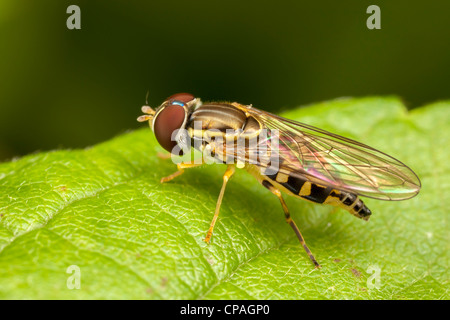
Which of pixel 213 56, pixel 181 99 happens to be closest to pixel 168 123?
pixel 181 99

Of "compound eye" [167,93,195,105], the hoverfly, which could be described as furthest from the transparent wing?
"compound eye" [167,93,195,105]

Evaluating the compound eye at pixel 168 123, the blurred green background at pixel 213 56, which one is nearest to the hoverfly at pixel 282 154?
the compound eye at pixel 168 123

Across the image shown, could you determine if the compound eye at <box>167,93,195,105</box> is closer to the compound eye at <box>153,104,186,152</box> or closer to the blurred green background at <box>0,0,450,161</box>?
the compound eye at <box>153,104,186,152</box>

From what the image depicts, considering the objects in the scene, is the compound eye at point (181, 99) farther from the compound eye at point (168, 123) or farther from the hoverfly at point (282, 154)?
the compound eye at point (168, 123)

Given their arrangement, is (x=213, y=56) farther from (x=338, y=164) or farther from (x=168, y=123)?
(x=338, y=164)
